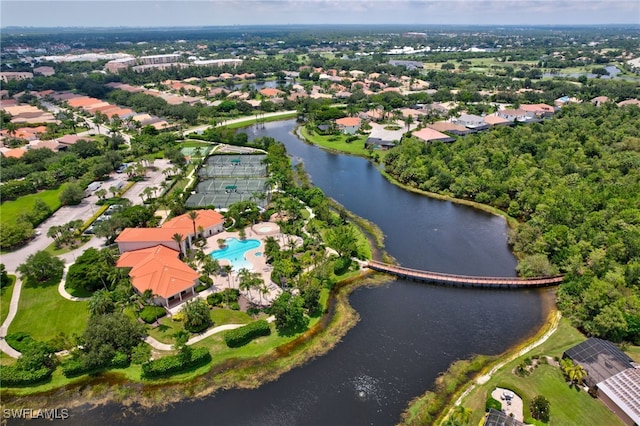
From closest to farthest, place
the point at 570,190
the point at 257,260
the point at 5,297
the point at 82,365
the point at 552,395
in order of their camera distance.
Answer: the point at 552,395
the point at 82,365
the point at 5,297
the point at 257,260
the point at 570,190

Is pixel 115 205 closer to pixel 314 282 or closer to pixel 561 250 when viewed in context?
pixel 314 282

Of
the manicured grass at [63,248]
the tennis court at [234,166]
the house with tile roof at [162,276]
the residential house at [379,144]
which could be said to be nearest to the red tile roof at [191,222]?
the house with tile roof at [162,276]

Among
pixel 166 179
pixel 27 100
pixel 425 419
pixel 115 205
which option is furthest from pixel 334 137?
pixel 27 100

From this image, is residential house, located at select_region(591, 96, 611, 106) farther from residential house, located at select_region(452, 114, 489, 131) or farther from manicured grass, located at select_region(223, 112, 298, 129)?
manicured grass, located at select_region(223, 112, 298, 129)

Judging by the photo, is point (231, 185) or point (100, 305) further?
point (231, 185)

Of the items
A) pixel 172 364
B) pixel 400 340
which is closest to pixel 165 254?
pixel 172 364

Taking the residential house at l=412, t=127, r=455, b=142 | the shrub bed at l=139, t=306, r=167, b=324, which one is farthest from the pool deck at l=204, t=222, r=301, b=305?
the residential house at l=412, t=127, r=455, b=142

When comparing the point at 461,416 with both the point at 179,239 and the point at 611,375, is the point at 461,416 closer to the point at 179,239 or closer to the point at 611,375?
the point at 611,375
